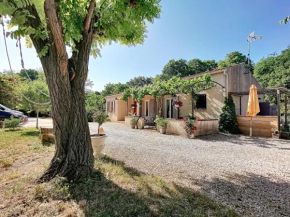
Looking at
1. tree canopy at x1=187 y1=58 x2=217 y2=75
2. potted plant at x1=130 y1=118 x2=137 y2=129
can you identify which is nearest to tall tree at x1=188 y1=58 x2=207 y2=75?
tree canopy at x1=187 y1=58 x2=217 y2=75

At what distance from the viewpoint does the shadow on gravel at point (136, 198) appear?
2.24 meters

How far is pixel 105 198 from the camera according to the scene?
2570 mm

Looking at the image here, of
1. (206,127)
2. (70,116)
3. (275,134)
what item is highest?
(70,116)

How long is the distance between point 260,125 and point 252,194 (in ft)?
26.7

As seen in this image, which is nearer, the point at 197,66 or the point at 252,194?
the point at 252,194

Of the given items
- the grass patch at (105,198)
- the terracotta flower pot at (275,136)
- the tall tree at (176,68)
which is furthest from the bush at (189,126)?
the tall tree at (176,68)

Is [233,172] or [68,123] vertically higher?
[68,123]

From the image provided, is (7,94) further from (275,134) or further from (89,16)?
(275,134)

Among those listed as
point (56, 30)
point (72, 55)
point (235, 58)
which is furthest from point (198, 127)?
point (235, 58)

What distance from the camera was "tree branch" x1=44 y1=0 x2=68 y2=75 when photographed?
2.44m

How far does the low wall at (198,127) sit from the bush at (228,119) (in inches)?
17.9

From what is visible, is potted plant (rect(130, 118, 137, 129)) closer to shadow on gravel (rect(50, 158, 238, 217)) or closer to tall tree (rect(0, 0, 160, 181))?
shadow on gravel (rect(50, 158, 238, 217))

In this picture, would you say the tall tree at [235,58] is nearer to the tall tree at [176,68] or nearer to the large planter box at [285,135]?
the tall tree at [176,68]

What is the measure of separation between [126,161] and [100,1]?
14.2 feet
